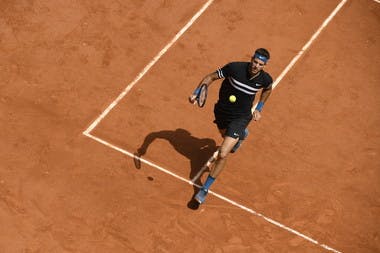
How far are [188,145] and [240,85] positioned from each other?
2439 millimetres

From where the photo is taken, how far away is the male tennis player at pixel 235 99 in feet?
36.8

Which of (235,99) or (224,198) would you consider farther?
(224,198)

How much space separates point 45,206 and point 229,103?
3.80m

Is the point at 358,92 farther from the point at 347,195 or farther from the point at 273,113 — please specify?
the point at 347,195

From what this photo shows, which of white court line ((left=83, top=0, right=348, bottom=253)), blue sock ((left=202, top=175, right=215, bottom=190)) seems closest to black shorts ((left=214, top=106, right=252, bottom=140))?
blue sock ((left=202, top=175, right=215, bottom=190))

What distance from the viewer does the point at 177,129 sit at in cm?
1346

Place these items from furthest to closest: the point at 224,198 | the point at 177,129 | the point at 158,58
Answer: the point at 158,58
the point at 177,129
the point at 224,198

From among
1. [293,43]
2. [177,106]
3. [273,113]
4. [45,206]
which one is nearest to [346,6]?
[293,43]

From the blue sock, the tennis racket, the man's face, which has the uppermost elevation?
the man's face

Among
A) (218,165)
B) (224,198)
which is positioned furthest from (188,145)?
(218,165)

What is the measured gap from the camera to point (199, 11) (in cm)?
1647

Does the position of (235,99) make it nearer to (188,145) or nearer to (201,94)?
(201,94)

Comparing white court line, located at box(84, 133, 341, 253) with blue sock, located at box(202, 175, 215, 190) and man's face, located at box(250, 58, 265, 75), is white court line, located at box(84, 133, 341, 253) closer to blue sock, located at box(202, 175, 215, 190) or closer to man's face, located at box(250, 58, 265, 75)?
blue sock, located at box(202, 175, 215, 190)

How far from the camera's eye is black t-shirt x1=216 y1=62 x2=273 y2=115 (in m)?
11.2
